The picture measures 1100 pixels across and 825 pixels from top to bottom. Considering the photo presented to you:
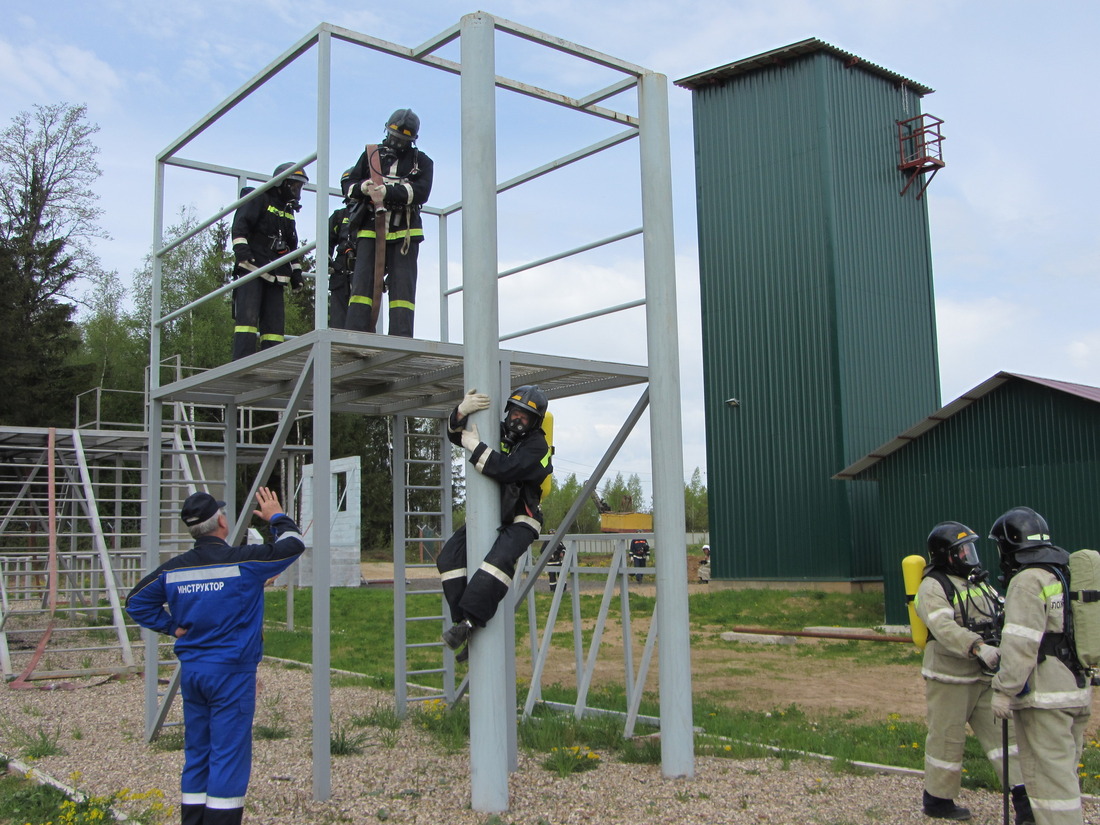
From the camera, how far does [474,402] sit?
6.21 meters

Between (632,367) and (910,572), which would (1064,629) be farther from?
(632,367)

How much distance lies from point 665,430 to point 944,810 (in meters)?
2.98

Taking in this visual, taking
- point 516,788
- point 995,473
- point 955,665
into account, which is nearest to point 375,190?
point 516,788

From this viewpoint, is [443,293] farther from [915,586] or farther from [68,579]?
[68,579]

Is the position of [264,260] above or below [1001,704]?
above

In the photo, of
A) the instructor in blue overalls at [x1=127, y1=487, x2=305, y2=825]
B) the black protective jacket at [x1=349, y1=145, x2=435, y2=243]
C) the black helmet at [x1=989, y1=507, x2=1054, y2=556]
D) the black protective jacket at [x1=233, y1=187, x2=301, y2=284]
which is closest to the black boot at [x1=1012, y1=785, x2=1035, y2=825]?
the black helmet at [x1=989, y1=507, x2=1054, y2=556]

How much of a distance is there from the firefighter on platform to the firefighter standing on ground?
19.8 inches

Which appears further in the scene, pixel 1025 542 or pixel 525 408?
pixel 525 408

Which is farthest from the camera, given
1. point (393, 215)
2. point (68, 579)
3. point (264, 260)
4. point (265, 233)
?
point (68, 579)

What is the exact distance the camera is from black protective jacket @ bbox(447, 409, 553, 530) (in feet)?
20.1

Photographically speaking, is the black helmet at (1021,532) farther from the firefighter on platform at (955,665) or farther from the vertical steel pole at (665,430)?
the vertical steel pole at (665,430)

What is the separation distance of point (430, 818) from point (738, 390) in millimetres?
21492

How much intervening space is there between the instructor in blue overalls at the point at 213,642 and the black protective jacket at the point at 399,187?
9.98ft

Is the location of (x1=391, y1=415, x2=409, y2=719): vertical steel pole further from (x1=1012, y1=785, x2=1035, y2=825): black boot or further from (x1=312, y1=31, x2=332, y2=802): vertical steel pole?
(x1=1012, y1=785, x2=1035, y2=825): black boot
